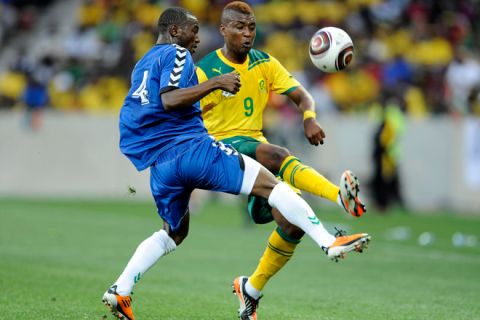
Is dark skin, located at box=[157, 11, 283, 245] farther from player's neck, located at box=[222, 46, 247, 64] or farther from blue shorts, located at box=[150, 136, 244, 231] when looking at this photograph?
player's neck, located at box=[222, 46, 247, 64]

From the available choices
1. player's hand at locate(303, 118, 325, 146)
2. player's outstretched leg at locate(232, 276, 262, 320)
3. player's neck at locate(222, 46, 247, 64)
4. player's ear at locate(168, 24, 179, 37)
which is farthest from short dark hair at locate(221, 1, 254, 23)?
player's outstretched leg at locate(232, 276, 262, 320)

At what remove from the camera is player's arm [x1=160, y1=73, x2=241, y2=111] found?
719 cm

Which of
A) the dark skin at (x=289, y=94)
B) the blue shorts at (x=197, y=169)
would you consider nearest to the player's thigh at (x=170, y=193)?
the blue shorts at (x=197, y=169)

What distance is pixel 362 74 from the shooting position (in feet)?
80.2

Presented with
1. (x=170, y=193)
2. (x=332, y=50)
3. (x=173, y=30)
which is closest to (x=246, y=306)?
(x=170, y=193)

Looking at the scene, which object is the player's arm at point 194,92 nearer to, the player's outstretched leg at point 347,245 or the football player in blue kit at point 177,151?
the football player in blue kit at point 177,151

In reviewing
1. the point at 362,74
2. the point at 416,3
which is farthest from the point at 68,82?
the point at 416,3

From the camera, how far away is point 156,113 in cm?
745

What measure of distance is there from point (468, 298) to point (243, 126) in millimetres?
2890

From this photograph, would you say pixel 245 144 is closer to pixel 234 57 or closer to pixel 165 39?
pixel 234 57

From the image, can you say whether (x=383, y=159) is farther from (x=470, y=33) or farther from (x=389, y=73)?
(x=470, y=33)

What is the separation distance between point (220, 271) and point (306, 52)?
14.0m

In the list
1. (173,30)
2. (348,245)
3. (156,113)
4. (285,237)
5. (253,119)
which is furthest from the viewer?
(253,119)

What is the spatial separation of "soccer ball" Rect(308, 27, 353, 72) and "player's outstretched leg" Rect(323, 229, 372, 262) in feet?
6.37
